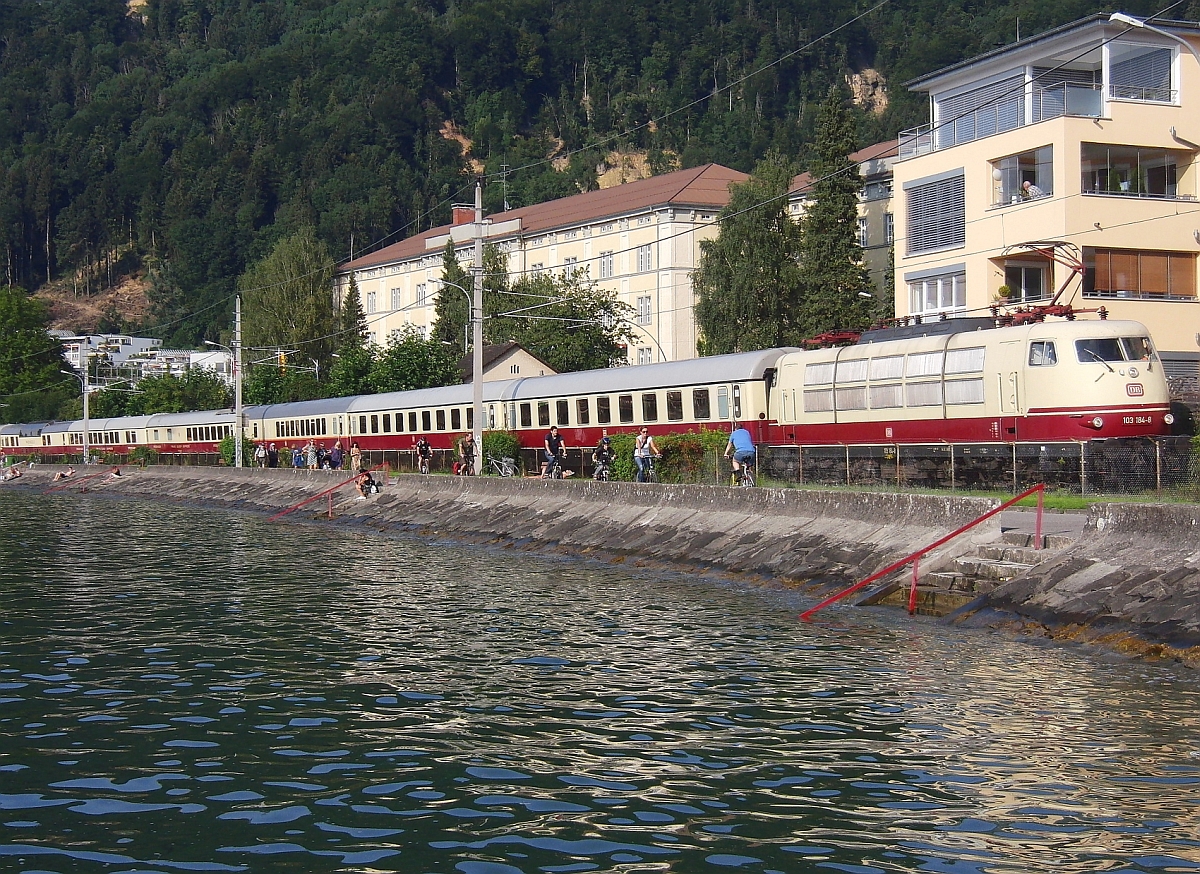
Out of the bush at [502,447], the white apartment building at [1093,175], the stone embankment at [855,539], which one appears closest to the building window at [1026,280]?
the white apartment building at [1093,175]

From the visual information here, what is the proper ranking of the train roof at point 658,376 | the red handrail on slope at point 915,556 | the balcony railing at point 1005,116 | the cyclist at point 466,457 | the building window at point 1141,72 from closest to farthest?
the red handrail on slope at point 915,556, the train roof at point 658,376, the balcony railing at point 1005,116, the building window at point 1141,72, the cyclist at point 466,457

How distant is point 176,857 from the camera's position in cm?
946

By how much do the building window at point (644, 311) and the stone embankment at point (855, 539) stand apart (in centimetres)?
5029

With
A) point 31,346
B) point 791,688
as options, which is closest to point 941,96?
point 791,688

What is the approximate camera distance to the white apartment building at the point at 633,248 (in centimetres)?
9462

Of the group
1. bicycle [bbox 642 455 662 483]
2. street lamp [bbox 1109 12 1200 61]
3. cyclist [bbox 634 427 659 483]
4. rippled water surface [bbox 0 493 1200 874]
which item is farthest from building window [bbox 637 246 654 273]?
rippled water surface [bbox 0 493 1200 874]

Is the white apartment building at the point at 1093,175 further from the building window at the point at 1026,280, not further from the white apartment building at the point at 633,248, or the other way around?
the white apartment building at the point at 633,248

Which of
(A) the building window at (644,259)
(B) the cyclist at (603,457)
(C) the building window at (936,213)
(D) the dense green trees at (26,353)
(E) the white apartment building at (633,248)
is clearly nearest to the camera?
(B) the cyclist at (603,457)

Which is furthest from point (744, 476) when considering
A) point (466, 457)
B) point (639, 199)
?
point (639, 199)

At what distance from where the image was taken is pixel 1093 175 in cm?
4741

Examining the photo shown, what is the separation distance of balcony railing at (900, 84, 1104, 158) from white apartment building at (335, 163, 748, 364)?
29011mm

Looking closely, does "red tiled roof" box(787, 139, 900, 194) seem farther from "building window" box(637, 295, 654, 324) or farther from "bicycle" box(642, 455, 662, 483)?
"bicycle" box(642, 455, 662, 483)

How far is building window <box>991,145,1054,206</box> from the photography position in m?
47.2

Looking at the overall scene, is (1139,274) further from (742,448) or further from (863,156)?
(863,156)
